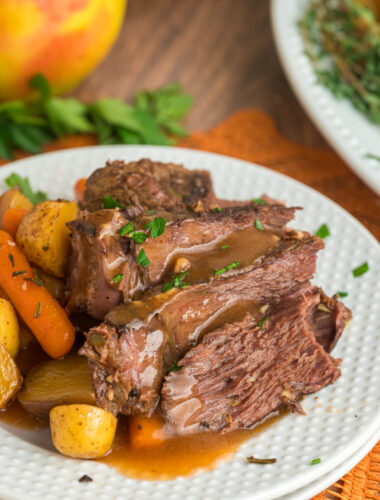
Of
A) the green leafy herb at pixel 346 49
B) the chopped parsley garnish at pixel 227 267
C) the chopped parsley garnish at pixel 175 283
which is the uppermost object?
the green leafy herb at pixel 346 49

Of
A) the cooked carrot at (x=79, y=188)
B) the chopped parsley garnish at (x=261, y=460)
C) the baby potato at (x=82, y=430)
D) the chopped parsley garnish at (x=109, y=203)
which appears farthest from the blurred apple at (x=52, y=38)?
the chopped parsley garnish at (x=261, y=460)

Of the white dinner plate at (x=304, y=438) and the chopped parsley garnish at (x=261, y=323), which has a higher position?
the chopped parsley garnish at (x=261, y=323)

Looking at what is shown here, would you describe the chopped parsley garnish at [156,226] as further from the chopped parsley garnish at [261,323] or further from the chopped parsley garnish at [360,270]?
the chopped parsley garnish at [360,270]

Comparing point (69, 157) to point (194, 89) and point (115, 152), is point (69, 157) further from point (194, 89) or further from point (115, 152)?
point (194, 89)

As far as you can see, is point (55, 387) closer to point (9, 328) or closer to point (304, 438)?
point (9, 328)

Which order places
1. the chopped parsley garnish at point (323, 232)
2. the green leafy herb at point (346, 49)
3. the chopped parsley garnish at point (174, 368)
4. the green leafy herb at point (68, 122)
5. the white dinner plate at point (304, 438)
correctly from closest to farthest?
the white dinner plate at point (304, 438)
the chopped parsley garnish at point (174, 368)
the chopped parsley garnish at point (323, 232)
the green leafy herb at point (68, 122)
the green leafy herb at point (346, 49)

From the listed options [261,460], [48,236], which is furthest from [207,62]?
[261,460]

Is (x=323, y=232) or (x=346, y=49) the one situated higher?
(x=346, y=49)
